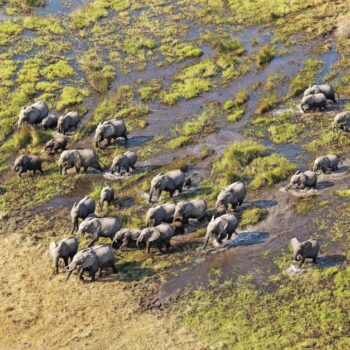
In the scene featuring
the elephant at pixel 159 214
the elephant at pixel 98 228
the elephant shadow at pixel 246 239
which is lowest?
the elephant shadow at pixel 246 239

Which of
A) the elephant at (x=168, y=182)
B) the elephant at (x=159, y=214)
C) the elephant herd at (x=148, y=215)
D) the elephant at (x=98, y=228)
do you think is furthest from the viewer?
the elephant at (x=168, y=182)

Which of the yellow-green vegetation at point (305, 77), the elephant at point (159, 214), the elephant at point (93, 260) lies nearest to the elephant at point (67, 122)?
the elephant at point (159, 214)

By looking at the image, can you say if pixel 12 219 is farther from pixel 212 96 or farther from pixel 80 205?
pixel 212 96

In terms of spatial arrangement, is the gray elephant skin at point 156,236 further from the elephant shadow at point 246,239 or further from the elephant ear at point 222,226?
the elephant shadow at point 246,239

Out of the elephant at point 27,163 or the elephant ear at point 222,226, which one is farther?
the elephant at point 27,163

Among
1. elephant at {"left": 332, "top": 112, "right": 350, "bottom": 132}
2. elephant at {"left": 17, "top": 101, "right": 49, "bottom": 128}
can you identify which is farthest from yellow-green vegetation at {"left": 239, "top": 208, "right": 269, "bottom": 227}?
elephant at {"left": 17, "top": 101, "right": 49, "bottom": 128}

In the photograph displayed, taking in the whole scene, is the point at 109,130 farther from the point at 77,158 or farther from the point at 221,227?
the point at 221,227

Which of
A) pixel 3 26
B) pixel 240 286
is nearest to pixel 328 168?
pixel 240 286

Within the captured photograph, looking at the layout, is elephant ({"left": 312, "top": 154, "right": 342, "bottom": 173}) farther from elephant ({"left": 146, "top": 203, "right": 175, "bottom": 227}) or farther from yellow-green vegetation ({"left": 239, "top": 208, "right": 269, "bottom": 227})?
elephant ({"left": 146, "top": 203, "right": 175, "bottom": 227})
